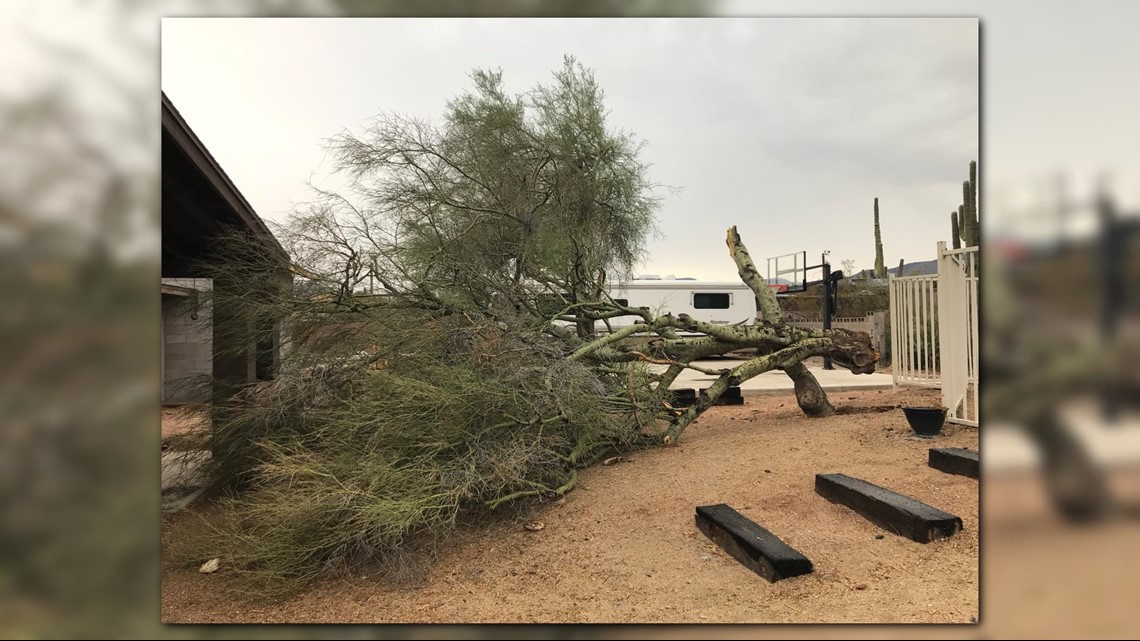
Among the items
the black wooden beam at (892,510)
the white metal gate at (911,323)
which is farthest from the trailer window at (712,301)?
the black wooden beam at (892,510)

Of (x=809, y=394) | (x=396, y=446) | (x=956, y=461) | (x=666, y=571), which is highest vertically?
(x=396, y=446)

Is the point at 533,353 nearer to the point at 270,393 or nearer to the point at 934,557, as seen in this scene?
the point at 270,393

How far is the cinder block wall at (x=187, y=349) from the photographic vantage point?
14.1 feet

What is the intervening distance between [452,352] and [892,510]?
2.91 m

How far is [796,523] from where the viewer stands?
3186mm

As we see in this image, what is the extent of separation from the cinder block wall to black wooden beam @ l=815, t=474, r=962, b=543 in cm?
456

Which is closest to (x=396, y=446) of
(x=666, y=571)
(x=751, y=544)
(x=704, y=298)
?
(x=666, y=571)

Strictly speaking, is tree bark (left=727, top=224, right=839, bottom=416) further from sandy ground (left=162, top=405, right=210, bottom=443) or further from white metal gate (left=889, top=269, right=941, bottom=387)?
sandy ground (left=162, top=405, right=210, bottom=443)

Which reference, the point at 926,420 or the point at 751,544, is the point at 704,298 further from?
the point at 751,544

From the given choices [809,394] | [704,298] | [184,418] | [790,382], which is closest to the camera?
[184,418]

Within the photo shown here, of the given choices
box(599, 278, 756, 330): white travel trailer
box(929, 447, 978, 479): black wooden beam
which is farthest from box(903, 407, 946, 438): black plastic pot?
box(599, 278, 756, 330): white travel trailer

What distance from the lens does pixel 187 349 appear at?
485cm
